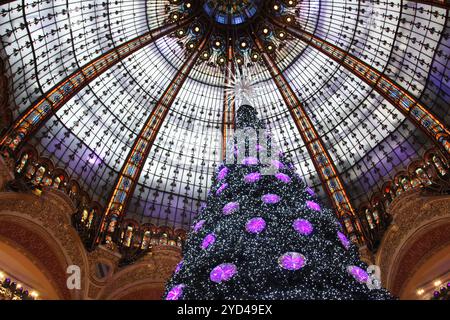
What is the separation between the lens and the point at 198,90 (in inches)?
832

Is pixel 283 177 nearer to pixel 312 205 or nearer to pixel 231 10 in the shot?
pixel 312 205

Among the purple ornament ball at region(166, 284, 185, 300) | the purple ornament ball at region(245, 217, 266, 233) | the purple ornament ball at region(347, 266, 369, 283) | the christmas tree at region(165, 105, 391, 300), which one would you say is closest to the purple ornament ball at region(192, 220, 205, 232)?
the christmas tree at region(165, 105, 391, 300)

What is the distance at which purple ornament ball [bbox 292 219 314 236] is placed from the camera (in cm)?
930

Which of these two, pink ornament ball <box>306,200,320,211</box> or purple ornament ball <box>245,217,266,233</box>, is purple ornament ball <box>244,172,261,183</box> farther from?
purple ornament ball <box>245,217,266,233</box>

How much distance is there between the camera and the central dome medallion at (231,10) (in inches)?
789

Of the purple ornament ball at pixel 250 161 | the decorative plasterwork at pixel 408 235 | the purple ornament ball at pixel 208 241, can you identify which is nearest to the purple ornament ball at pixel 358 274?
the purple ornament ball at pixel 208 241

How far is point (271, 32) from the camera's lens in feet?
66.6

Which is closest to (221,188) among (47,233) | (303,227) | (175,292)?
(303,227)

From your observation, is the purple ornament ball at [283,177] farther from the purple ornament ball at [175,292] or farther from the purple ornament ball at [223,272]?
the purple ornament ball at [175,292]

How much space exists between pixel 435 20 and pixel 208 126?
11.3m

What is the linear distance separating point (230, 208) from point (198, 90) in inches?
476

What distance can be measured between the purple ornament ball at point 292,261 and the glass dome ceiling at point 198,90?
11.5m

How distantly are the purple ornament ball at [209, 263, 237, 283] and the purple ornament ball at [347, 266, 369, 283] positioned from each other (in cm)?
252
